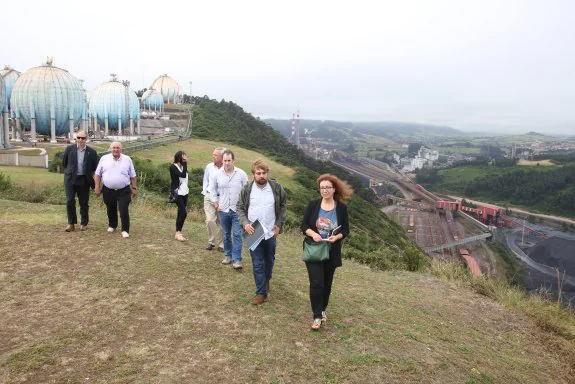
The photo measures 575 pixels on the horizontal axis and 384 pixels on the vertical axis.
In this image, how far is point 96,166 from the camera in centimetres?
713

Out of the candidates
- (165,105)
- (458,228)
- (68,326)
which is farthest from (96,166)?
(165,105)

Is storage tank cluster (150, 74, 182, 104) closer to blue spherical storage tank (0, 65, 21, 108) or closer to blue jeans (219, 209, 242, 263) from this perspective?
blue spherical storage tank (0, 65, 21, 108)

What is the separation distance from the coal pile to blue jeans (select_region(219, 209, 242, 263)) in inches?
1346

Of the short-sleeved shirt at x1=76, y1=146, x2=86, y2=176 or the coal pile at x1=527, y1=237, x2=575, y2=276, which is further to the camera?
the coal pile at x1=527, y1=237, x2=575, y2=276

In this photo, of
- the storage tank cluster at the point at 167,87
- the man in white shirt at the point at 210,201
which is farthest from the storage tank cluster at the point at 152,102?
the man in white shirt at the point at 210,201

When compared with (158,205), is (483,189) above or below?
below

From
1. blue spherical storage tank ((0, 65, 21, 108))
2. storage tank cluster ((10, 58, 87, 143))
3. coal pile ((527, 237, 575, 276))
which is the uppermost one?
blue spherical storage tank ((0, 65, 21, 108))

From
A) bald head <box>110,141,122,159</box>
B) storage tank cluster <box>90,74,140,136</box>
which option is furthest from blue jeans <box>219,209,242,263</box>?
storage tank cluster <box>90,74,140,136</box>

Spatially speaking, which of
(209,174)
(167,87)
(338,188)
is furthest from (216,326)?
(167,87)

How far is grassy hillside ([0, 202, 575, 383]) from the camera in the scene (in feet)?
12.0

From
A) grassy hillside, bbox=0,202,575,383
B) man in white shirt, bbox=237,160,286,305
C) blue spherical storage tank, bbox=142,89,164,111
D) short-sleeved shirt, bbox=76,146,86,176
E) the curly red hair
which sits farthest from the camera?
blue spherical storage tank, bbox=142,89,164,111

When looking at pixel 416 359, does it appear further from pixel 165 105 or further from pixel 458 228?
pixel 165 105

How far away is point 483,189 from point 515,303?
76.2m

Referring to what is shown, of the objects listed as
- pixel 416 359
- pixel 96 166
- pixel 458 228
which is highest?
pixel 96 166
